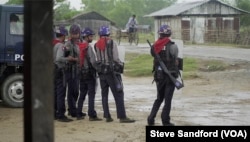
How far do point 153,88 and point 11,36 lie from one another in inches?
220

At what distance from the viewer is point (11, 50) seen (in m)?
10.3

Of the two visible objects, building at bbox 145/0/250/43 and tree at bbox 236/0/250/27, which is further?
tree at bbox 236/0/250/27

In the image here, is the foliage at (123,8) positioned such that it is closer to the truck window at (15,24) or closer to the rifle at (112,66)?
the truck window at (15,24)

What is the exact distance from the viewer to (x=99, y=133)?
8000mm

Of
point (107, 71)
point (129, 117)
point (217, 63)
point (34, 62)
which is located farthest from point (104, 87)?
point (217, 63)

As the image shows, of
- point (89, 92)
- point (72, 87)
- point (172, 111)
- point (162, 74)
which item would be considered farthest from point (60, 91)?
point (172, 111)

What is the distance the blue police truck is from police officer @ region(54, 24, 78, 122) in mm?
1674

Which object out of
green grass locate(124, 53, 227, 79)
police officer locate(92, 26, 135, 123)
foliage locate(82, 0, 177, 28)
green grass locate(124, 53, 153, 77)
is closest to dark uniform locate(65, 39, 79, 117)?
police officer locate(92, 26, 135, 123)

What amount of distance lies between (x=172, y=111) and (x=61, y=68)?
2803mm

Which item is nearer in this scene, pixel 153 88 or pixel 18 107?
pixel 18 107

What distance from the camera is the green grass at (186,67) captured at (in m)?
18.0

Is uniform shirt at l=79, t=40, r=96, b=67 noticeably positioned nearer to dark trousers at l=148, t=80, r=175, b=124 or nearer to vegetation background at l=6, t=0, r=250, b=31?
dark trousers at l=148, t=80, r=175, b=124

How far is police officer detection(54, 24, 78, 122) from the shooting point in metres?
8.85

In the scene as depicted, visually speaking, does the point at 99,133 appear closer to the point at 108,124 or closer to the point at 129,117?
the point at 108,124
